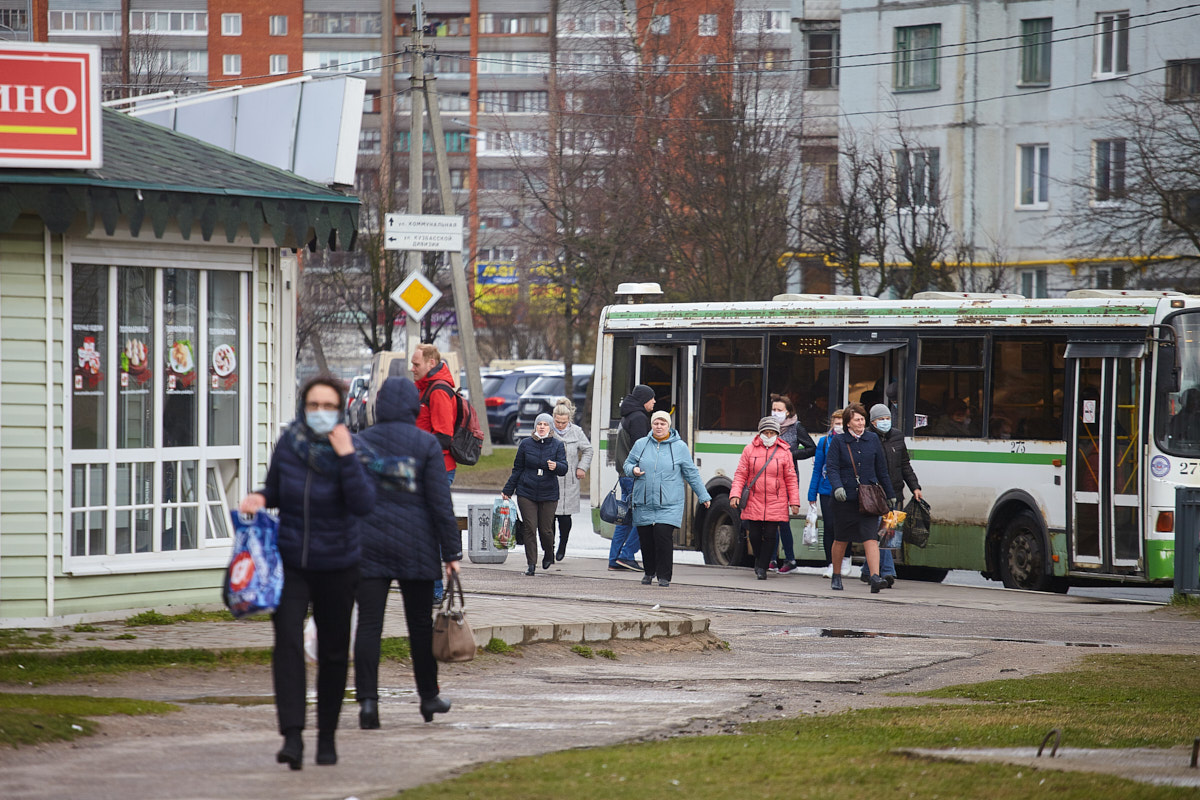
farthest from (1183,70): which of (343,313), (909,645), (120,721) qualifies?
(120,721)

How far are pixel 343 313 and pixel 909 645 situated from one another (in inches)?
1795

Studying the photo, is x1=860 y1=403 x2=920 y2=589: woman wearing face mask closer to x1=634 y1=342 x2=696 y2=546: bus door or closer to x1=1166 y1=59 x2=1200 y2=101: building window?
x1=634 y1=342 x2=696 y2=546: bus door

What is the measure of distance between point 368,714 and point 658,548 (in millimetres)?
8608

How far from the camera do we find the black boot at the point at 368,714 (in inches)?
310

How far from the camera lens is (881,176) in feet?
112

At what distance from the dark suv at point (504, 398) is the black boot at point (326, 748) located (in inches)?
1420

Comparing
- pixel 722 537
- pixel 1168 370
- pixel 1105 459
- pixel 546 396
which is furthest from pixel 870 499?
pixel 546 396

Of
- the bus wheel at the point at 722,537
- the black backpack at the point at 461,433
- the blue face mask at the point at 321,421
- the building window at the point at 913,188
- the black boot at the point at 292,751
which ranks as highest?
the building window at the point at 913,188

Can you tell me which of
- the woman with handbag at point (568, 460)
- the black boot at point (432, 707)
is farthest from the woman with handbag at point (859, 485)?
the black boot at point (432, 707)

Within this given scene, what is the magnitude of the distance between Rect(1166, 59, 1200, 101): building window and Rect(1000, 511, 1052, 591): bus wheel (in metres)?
26.2

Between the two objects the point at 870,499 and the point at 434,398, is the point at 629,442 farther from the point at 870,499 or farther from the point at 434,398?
the point at 434,398

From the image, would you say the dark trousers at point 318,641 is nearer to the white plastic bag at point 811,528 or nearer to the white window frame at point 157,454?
the white window frame at point 157,454

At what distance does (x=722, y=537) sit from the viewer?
772 inches

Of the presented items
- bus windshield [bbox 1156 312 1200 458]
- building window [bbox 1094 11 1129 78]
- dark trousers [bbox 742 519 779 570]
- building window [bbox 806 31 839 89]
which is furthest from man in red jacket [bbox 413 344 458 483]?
building window [bbox 806 31 839 89]
